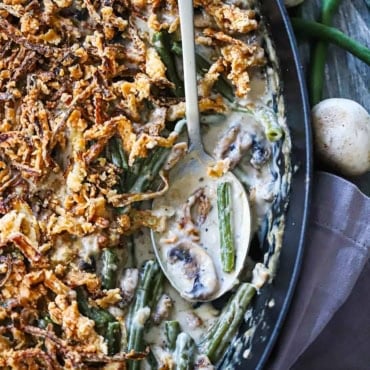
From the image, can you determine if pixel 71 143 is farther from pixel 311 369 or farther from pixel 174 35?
pixel 311 369

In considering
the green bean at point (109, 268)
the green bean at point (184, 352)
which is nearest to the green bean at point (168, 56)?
the green bean at point (109, 268)

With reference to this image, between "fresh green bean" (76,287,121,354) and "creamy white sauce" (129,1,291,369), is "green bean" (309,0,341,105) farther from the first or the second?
"fresh green bean" (76,287,121,354)

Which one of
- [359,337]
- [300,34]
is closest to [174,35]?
[300,34]

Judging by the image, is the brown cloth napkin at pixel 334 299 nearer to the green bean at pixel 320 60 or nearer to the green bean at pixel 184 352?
the green bean at pixel 184 352

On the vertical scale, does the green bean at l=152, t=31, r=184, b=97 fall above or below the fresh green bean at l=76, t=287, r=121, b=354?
above

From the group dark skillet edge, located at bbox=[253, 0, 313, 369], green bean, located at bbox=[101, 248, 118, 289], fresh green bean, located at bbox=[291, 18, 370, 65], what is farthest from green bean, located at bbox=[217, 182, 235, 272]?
fresh green bean, located at bbox=[291, 18, 370, 65]
